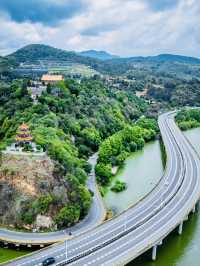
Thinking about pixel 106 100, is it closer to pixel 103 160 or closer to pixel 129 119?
pixel 129 119

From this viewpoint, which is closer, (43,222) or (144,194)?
(43,222)

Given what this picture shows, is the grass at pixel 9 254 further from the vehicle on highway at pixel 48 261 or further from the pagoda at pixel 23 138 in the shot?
the pagoda at pixel 23 138

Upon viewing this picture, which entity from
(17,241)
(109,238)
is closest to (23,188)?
(17,241)

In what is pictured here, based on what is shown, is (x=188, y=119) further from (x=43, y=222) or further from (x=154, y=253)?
(x=43, y=222)

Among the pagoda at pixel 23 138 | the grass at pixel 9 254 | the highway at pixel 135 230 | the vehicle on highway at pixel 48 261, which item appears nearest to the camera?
the vehicle on highway at pixel 48 261

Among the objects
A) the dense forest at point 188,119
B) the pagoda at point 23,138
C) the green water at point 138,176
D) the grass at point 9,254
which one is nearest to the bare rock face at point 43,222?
the grass at point 9,254

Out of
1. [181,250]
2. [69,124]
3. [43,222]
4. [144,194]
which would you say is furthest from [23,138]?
[181,250]

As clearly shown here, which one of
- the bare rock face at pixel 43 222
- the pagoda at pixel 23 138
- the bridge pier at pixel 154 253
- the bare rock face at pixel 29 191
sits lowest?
the bridge pier at pixel 154 253
